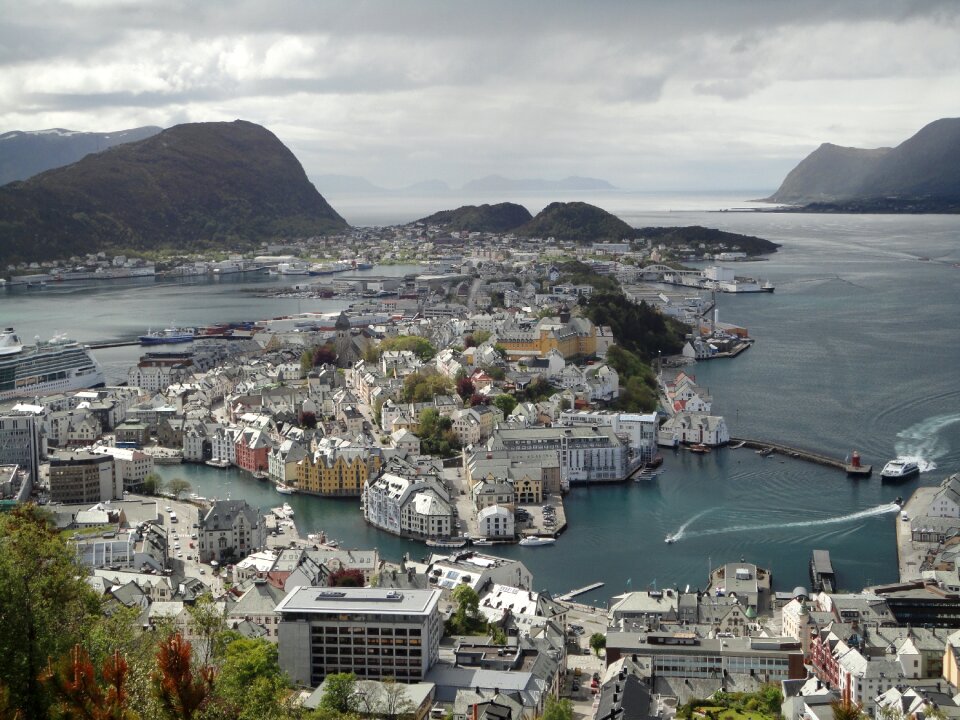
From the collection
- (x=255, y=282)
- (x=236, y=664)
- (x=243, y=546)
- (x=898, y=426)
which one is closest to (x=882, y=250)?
(x=255, y=282)

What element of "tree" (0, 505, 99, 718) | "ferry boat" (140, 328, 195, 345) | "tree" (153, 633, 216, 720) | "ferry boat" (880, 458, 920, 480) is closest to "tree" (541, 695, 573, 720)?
"tree" (0, 505, 99, 718)

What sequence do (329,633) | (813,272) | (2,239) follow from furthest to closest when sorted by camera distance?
(2,239)
(813,272)
(329,633)

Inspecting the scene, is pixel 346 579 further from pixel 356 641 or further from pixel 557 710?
pixel 557 710

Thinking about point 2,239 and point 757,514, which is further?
point 2,239

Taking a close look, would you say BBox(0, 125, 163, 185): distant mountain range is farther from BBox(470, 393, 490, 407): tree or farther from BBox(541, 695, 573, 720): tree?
BBox(541, 695, 573, 720): tree

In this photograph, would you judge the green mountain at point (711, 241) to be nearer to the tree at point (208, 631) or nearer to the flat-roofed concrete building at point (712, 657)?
the flat-roofed concrete building at point (712, 657)

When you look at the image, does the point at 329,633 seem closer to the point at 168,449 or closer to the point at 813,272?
the point at 168,449
